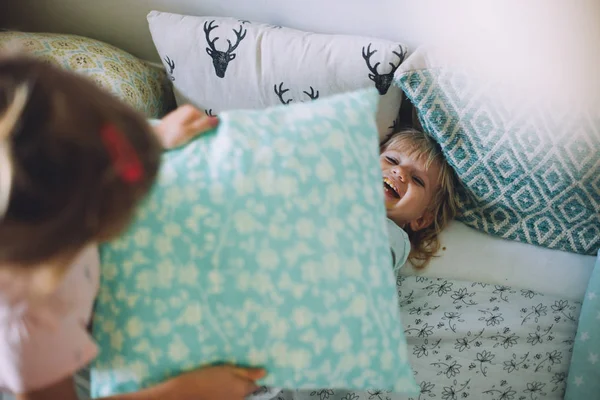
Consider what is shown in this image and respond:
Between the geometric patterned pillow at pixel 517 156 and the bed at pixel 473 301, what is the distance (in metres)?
0.05

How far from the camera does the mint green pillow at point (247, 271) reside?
694 millimetres

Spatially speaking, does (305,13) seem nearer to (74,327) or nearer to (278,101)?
(278,101)

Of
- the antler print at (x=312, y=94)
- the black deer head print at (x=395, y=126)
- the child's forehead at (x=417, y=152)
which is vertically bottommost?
the child's forehead at (x=417, y=152)

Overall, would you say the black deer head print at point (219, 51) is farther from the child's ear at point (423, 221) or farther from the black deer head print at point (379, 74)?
the child's ear at point (423, 221)

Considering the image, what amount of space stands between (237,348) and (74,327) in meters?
0.21

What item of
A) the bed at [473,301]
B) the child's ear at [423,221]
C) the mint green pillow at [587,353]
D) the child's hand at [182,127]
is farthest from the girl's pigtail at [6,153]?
the mint green pillow at [587,353]

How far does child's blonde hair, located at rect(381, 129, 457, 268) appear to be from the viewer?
116 centimetres

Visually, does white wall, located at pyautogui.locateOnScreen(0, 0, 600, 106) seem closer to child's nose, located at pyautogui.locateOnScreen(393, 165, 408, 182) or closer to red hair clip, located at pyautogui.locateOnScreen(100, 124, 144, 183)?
child's nose, located at pyautogui.locateOnScreen(393, 165, 408, 182)

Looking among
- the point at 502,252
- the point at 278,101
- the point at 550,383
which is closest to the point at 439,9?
the point at 278,101

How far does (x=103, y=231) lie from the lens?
1.90 ft

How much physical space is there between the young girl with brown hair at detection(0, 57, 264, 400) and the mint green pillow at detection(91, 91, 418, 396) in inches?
3.4

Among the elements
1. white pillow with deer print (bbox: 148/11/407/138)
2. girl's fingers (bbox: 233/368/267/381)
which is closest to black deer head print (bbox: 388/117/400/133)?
white pillow with deer print (bbox: 148/11/407/138)

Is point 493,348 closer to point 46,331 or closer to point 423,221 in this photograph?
point 423,221

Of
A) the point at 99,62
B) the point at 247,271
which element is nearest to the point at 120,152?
the point at 247,271
